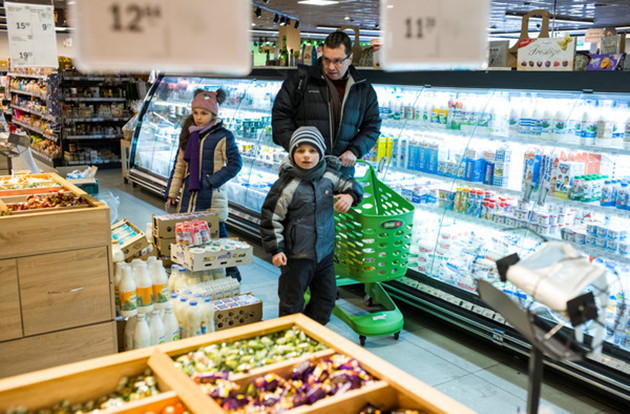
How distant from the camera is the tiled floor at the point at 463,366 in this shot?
3596 millimetres

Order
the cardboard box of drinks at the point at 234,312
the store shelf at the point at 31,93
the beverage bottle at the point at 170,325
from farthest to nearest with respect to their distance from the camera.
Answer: the store shelf at the point at 31,93
the cardboard box of drinks at the point at 234,312
the beverage bottle at the point at 170,325

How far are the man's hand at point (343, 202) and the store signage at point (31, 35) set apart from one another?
5340mm

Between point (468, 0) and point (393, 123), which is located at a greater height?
point (468, 0)

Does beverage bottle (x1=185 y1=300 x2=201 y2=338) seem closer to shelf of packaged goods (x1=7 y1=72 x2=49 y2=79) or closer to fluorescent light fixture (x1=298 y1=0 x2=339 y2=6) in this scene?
fluorescent light fixture (x1=298 y1=0 x2=339 y2=6)

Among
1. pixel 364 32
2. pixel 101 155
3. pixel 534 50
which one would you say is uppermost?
pixel 364 32

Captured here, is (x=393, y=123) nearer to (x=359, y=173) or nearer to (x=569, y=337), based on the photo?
(x=359, y=173)

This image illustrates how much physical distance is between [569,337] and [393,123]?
4.08 meters

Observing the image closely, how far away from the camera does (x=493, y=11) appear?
12625mm

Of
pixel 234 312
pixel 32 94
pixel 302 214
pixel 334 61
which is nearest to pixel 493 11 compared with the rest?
pixel 334 61

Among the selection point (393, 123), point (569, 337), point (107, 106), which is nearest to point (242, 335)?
point (569, 337)

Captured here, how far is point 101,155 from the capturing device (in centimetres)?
1232

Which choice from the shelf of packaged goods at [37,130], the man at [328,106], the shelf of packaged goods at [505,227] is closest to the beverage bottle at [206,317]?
the man at [328,106]

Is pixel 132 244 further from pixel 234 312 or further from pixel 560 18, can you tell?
pixel 560 18

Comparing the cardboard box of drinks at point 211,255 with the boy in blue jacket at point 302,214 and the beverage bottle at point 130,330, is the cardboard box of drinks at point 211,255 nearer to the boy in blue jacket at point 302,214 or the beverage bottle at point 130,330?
the boy in blue jacket at point 302,214
